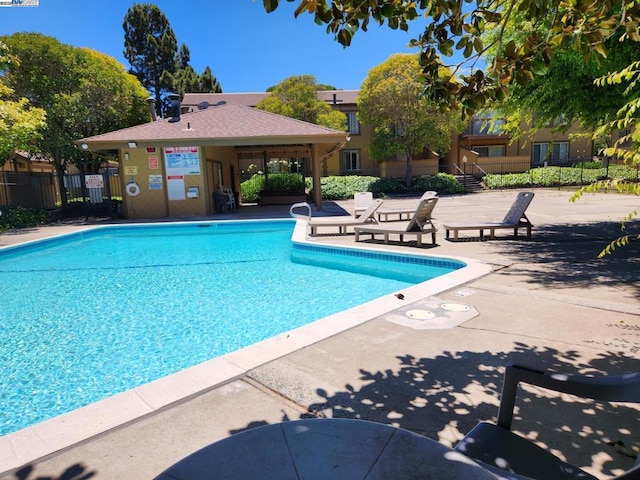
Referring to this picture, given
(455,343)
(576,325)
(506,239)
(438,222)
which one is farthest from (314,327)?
(438,222)

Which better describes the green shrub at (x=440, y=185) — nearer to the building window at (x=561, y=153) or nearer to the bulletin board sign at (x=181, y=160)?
the building window at (x=561, y=153)

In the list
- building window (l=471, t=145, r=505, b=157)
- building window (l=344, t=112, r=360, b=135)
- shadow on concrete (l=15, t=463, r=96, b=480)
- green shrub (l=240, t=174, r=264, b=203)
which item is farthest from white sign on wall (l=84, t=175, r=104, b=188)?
building window (l=471, t=145, r=505, b=157)

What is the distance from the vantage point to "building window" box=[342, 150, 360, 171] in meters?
32.8

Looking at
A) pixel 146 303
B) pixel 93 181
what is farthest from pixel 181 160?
pixel 146 303

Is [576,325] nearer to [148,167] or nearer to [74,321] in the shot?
[74,321]

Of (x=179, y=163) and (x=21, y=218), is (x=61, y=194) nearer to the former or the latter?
(x=21, y=218)

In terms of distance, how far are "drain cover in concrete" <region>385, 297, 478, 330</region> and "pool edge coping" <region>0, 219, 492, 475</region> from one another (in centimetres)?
21

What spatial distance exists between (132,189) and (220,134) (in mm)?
4491

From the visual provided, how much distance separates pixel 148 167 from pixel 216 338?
1346cm

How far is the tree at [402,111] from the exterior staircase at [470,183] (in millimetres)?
3696

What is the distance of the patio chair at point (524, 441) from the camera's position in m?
1.42

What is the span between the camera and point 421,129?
84.9 feet

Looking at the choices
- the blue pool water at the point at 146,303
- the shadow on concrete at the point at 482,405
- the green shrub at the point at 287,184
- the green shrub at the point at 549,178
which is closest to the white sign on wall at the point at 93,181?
the blue pool water at the point at 146,303

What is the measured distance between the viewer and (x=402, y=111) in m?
25.8
